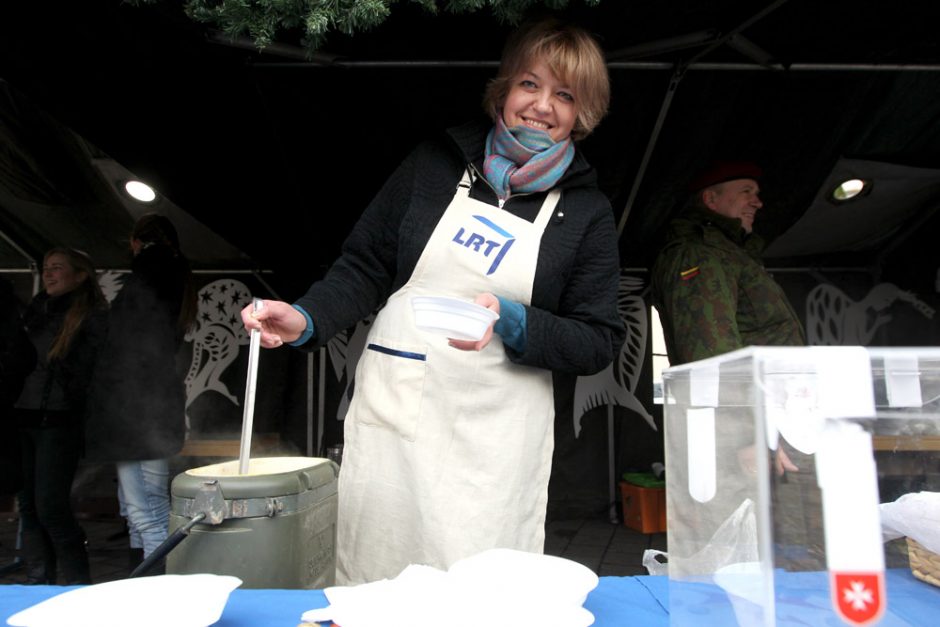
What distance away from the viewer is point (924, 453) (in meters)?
0.61

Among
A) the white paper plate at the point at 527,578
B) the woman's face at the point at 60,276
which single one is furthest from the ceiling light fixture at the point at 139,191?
the white paper plate at the point at 527,578

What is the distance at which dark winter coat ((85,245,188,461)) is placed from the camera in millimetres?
3031

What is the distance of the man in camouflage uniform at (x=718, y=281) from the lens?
2.25 meters

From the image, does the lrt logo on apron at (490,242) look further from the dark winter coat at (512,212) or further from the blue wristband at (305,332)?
the blue wristband at (305,332)

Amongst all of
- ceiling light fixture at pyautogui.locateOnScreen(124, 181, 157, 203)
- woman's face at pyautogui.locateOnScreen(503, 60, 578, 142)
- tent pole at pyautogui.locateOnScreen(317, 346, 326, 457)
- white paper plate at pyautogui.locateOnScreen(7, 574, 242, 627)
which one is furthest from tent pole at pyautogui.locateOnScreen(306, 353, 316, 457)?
white paper plate at pyautogui.locateOnScreen(7, 574, 242, 627)

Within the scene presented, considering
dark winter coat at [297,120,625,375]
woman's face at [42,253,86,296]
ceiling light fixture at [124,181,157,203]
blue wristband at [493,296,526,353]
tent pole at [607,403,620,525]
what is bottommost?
tent pole at [607,403,620,525]

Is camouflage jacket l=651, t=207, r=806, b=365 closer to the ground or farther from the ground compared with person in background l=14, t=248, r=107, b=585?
farther from the ground

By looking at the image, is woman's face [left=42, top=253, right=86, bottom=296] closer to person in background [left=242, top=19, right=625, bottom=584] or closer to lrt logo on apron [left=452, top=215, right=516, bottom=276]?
person in background [left=242, top=19, right=625, bottom=584]

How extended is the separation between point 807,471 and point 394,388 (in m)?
1.05

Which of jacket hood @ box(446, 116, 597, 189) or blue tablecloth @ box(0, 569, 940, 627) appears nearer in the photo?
blue tablecloth @ box(0, 569, 940, 627)

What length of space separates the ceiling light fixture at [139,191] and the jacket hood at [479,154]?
3.10 meters

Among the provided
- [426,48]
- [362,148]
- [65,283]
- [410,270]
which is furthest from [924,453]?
[65,283]

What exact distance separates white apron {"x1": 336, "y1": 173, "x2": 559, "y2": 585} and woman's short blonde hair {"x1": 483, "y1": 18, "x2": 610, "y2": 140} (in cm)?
23

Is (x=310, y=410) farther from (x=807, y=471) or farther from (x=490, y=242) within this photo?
(x=807, y=471)
